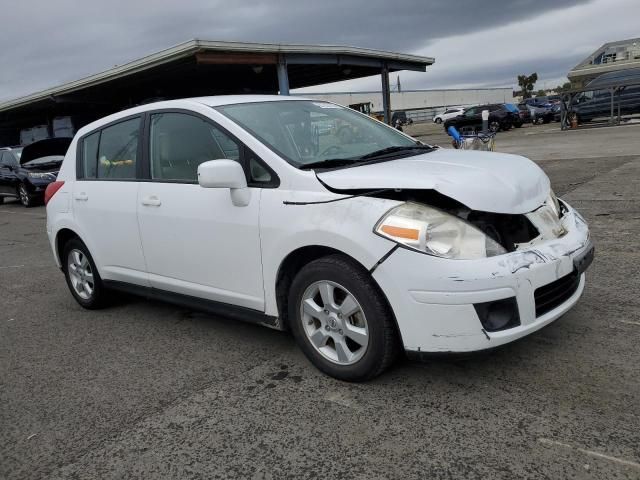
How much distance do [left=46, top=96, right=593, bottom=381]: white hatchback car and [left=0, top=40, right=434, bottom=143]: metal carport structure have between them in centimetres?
1117

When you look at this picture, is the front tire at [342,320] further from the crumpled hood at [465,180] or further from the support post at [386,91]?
the support post at [386,91]

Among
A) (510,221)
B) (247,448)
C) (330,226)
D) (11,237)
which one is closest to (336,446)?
(247,448)

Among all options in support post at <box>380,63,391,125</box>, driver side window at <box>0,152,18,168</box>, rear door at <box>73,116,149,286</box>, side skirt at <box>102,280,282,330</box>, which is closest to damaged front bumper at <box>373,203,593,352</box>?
side skirt at <box>102,280,282,330</box>

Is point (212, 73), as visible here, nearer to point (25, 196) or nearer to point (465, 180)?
point (25, 196)

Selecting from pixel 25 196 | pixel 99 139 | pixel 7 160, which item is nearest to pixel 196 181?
Result: pixel 99 139

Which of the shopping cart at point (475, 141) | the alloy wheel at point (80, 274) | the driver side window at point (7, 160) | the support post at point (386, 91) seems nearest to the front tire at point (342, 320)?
the alloy wheel at point (80, 274)

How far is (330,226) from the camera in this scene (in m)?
2.93

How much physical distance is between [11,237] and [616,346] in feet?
33.0

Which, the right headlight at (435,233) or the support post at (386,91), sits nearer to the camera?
the right headlight at (435,233)

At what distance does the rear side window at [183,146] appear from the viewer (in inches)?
144

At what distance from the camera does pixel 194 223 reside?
144 inches

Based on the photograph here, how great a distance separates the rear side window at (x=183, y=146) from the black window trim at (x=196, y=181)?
22 mm

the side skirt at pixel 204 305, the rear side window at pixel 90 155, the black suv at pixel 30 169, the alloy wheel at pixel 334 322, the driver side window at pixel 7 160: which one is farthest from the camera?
the driver side window at pixel 7 160

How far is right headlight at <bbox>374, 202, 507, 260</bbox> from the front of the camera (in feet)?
8.86
